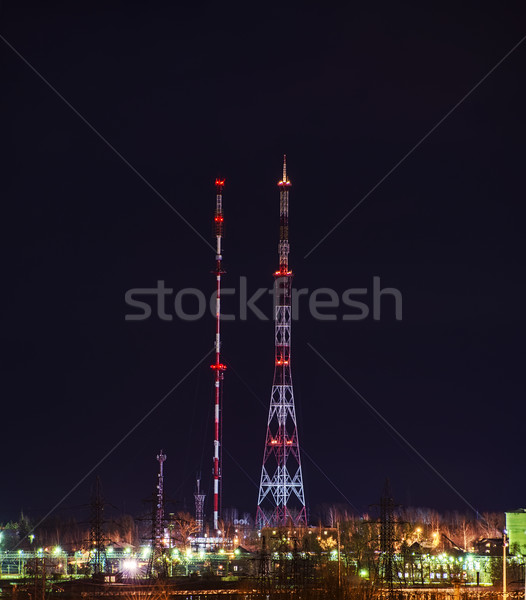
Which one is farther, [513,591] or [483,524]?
[483,524]

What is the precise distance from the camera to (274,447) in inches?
2228

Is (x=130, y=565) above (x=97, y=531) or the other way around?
the other way around

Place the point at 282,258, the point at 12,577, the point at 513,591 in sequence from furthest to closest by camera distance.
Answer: the point at 282,258, the point at 12,577, the point at 513,591

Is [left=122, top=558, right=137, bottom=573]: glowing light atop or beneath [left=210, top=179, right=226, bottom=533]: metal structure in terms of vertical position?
beneath

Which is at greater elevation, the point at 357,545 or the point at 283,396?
the point at 283,396

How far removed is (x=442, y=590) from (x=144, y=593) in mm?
11138

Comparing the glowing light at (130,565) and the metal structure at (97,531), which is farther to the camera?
the glowing light at (130,565)

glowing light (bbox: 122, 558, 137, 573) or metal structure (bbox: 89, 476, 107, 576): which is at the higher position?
metal structure (bbox: 89, 476, 107, 576)

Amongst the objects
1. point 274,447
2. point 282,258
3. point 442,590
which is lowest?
point 442,590

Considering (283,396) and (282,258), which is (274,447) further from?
(282,258)

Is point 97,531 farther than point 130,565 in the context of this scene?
No

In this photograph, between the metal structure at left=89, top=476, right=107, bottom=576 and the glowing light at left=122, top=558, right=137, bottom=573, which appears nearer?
the metal structure at left=89, top=476, right=107, bottom=576

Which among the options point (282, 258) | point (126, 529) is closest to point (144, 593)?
point (282, 258)

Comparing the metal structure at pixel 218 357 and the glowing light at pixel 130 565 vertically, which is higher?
the metal structure at pixel 218 357
